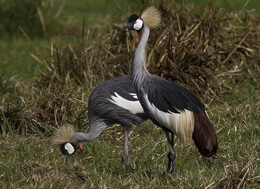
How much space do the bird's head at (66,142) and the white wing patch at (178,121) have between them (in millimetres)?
1077

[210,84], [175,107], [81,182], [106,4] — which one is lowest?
[106,4]

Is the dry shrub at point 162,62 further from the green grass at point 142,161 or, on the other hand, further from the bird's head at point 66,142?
the bird's head at point 66,142

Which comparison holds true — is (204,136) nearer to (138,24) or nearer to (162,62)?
(138,24)

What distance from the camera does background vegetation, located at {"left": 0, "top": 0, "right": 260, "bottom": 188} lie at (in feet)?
16.4

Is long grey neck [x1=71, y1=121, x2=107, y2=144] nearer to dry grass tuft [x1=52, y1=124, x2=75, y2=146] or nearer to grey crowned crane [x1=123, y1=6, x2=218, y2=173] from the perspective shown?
dry grass tuft [x1=52, y1=124, x2=75, y2=146]

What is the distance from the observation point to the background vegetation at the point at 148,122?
499 centimetres

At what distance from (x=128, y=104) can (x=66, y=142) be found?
73 centimetres

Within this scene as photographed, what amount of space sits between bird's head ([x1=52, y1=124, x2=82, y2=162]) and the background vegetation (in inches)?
3.9

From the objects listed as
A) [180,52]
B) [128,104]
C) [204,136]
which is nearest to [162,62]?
[180,52]

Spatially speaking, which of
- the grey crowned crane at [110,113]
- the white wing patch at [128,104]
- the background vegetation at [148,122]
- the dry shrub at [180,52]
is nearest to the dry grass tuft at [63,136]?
the grey crowned crane at [110,113]

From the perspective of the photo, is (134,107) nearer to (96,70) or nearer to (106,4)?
(96,70)

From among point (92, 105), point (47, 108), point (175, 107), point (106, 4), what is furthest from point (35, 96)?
point (106, 4)

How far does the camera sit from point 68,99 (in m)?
6.66

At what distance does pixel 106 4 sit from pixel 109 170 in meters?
8.89
